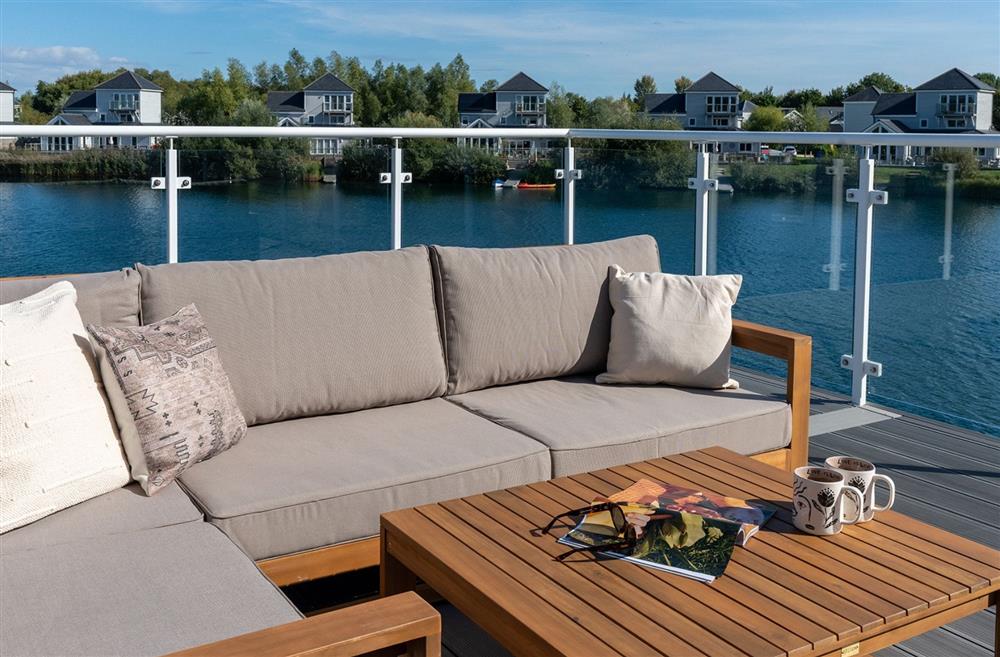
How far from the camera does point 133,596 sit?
1.78 metres

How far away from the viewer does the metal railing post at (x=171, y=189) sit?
4.04 meters

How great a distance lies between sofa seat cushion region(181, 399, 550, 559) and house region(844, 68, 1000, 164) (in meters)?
43.7

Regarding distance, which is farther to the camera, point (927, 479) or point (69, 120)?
point (69, 120)

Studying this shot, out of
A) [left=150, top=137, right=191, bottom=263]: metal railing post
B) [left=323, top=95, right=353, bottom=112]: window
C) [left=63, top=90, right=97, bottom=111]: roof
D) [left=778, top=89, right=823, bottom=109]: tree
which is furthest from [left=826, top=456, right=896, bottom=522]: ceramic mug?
[left=778, top=89, right=823, bottom=109]: tree

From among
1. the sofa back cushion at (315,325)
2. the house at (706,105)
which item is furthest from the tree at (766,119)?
the sofa back cushion at (315,325)

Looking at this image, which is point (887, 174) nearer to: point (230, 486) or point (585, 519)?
point (585, 519)

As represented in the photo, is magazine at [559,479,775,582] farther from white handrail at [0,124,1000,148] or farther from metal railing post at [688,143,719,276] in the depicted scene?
metal railing post at [688,143,719,276]

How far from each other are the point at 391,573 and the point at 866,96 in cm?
5467

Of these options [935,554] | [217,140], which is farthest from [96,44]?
[935,554]

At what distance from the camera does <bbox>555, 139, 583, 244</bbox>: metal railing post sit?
16.9 ft

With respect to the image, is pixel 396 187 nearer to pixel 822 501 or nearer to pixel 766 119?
pixel 822 501

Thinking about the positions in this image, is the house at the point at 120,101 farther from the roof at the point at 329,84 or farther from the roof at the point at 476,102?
the roof at the point at 476,102

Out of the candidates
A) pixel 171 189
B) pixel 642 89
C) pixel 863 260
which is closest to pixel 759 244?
pixel 863 260

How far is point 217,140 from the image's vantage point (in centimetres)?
424
